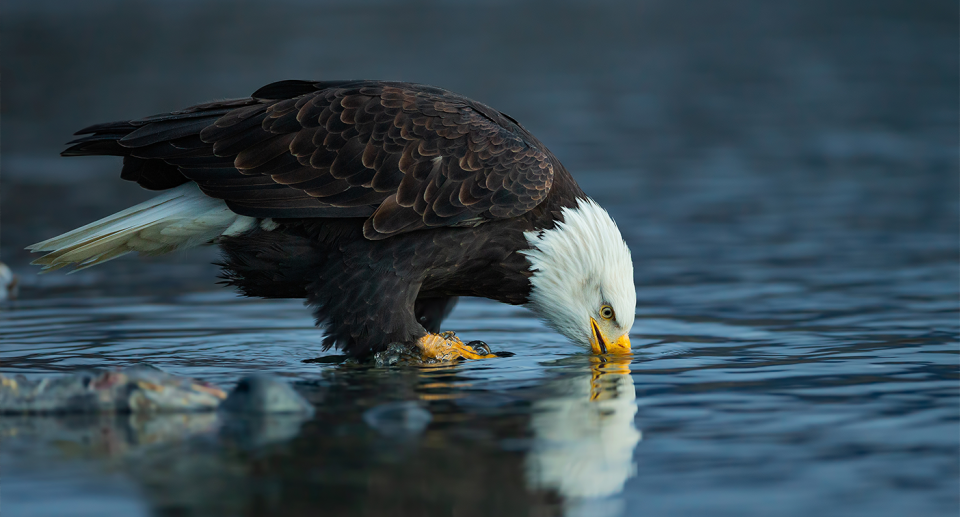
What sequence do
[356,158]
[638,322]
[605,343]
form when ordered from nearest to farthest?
[356,158], [605,343], [638,322]

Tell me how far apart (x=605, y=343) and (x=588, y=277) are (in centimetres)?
31

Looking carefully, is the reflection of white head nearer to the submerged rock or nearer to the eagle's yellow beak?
the eagle's yellow beak

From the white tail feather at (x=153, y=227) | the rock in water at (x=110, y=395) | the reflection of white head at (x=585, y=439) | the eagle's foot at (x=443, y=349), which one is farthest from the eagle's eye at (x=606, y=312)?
the rock in water at (x=110, y=395)

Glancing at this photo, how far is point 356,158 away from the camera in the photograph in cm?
545

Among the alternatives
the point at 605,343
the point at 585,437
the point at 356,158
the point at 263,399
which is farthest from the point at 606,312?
the point at 263,399

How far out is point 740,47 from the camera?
73.3ft

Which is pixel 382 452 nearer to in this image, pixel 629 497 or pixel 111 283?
pixel 629 497

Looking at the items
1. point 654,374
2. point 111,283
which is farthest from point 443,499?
point 111,283

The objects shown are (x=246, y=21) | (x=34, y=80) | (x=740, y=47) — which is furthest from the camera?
(x=246, y=21)

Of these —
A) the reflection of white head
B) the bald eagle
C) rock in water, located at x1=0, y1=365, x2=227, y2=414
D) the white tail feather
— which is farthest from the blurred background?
the white tail feather

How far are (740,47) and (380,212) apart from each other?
1813 centimetres

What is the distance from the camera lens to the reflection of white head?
11.7ft

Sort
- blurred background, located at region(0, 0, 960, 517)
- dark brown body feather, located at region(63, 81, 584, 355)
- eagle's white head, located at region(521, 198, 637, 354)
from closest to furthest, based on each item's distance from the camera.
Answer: blurred background, located at region(0, 0, 960, 517) → dark brown body feather, located at region(63, 81, 584, 355) → eagle's white head, located at region(521, 198, 637, 354)

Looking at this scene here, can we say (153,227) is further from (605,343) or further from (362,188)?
(605,343)
